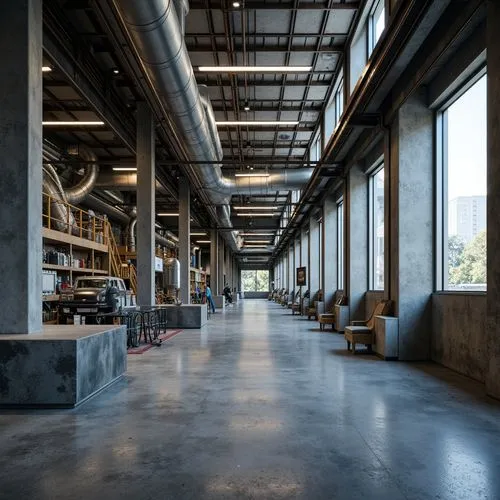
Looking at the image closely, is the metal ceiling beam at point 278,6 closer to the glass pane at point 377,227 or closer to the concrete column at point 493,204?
the glass pane at point 377,227

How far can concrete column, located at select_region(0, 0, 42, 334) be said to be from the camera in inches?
218

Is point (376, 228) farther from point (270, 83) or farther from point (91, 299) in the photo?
point (91, 299)

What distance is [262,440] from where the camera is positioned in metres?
4.11

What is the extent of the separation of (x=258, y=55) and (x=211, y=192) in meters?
6.34

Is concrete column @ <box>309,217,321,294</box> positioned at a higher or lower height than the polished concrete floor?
higher

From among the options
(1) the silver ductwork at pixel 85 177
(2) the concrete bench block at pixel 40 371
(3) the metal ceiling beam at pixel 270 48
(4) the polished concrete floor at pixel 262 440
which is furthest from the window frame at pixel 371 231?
(2) the concrete bench block at pixel 40 371

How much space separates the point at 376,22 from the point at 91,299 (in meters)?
9.41

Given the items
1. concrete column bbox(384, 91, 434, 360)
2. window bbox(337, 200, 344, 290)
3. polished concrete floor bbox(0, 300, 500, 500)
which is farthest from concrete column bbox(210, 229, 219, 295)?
polished concrete floor bbox(0, 300, 500, 500)

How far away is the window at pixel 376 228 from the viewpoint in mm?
12805

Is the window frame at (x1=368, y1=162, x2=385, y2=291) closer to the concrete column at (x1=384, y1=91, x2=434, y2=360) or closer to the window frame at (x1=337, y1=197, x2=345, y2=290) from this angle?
the window frame at (x1=337, y1=197, x2=345, y2=290)

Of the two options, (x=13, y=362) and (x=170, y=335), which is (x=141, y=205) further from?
(x=13, y=362)

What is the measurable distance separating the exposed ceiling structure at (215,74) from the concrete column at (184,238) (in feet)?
1.83

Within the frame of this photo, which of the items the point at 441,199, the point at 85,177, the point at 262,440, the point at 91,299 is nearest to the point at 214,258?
the point at 85,177

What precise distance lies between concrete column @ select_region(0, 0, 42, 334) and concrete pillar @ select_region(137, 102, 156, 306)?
23.0 feet
